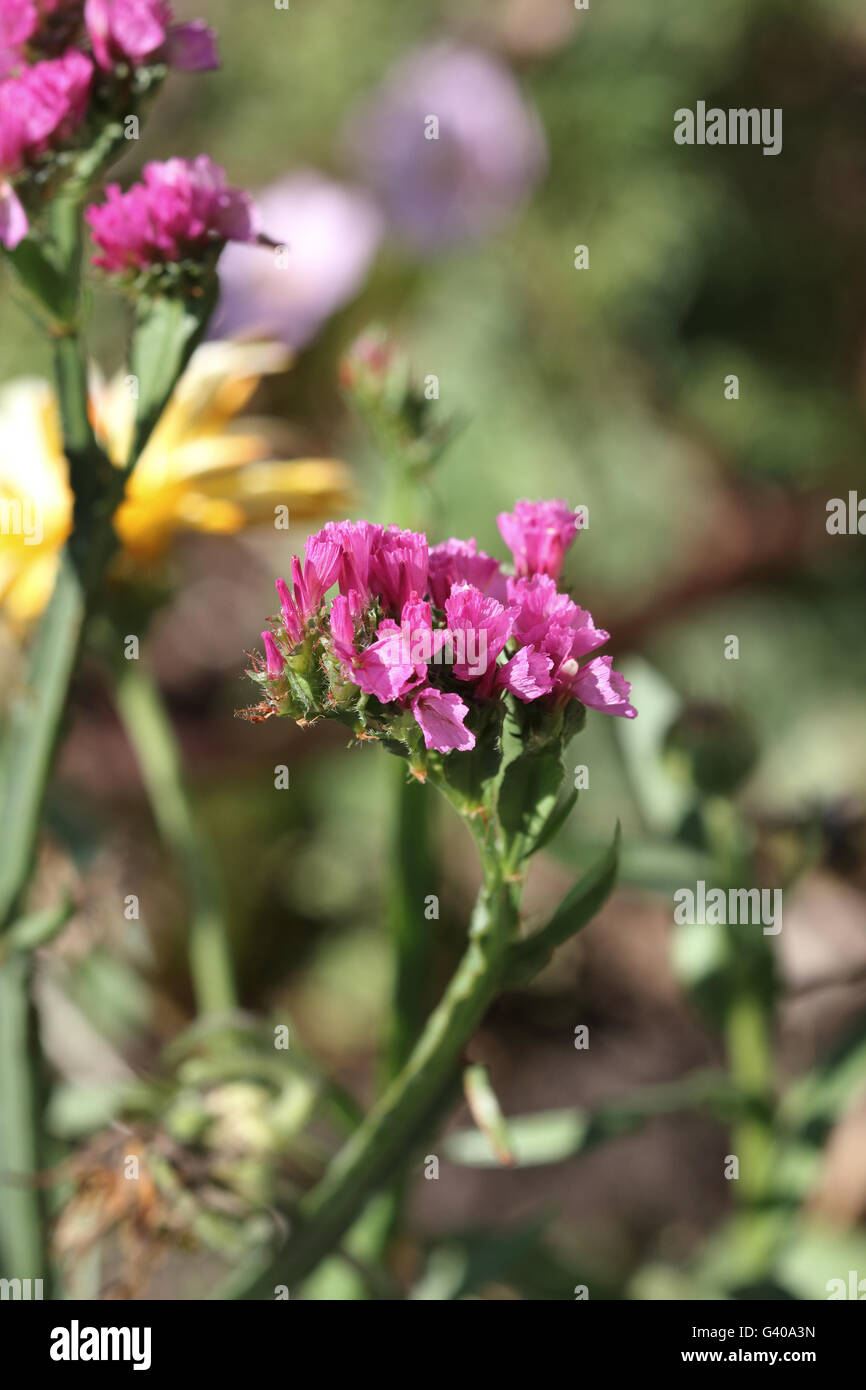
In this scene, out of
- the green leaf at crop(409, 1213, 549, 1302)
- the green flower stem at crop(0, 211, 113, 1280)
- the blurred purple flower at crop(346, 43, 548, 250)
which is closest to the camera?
the green flower stem at crop(0, 211, 113, 1280)

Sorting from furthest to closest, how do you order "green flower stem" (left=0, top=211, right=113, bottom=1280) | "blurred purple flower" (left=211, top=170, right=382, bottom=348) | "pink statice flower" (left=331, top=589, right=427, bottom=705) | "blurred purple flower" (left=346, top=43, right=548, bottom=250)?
"blurred purple flower" (left=346, top=43, right=548, bottom=250) → "blurred purple flower" (left=211, top=170, right=382, bottom=348) → "green flower stem" (left=0, top=211, right=113, bottom=1280) → "pink statice flower" (left=331, top=589, right=427, bottom=705)

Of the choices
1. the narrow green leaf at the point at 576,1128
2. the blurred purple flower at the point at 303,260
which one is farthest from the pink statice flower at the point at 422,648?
the blurred purple flower at the point at 303,260

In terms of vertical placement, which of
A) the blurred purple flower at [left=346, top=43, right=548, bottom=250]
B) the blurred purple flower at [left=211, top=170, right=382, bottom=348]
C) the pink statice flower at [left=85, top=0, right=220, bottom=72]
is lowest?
the pink statice flower at [left=85, top=0, right=220, bottom=72]

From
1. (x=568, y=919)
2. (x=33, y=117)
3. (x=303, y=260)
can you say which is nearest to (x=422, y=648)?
(x=568, y=919)

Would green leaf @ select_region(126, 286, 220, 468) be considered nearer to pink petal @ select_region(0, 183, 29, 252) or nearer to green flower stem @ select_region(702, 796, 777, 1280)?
pink petal @ select_region(0, 183, 29, 252)

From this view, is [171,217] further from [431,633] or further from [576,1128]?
[576,1128]

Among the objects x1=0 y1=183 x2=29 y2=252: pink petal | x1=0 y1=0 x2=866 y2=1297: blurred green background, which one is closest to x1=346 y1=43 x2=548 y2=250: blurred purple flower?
x1=0 y1=0 x2=866 y2=1297: blurred green background

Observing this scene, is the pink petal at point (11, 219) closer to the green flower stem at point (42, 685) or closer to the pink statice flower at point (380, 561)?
the green flower stem at point (42, 685)
